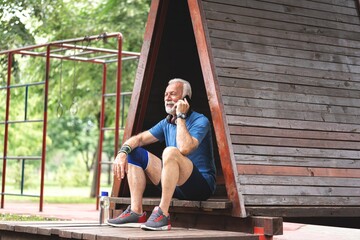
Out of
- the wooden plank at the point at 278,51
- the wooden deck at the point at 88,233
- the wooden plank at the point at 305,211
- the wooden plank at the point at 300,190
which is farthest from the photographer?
the wooden plank at the point at 278,51

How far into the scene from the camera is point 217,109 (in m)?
7.96

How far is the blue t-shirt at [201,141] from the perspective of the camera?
792cm

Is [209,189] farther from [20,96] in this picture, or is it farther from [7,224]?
[20,96]

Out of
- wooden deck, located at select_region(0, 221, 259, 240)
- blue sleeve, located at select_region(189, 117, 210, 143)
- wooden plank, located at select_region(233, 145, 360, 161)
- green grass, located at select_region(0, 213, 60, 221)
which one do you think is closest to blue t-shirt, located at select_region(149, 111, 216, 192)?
blue sleeve, located at select_region(189, 117, 210, 143)

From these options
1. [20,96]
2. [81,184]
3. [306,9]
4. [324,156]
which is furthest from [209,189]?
[81,184]

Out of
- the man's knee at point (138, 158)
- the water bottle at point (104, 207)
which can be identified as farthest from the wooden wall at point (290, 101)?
the water bottle at point (104, 207)

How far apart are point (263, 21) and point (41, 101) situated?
689 inches

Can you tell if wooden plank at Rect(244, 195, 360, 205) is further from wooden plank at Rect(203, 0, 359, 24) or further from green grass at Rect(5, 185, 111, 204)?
green grass at Rect(5, 185, 111, 204)

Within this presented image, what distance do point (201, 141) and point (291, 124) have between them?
106 centimetres

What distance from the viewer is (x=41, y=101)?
1005 inches

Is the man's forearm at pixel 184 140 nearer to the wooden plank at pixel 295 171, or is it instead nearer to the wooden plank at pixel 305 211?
the wooden plank at pixel 295 171

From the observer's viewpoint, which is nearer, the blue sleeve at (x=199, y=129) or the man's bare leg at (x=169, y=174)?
the man's bare leg at (x=169, y=174)

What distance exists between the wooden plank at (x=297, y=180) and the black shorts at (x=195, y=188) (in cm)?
37

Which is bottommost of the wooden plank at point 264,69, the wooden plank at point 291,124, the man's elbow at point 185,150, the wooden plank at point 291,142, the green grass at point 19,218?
the green grass at point 19,218
